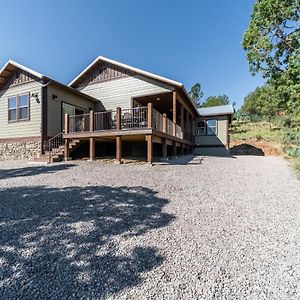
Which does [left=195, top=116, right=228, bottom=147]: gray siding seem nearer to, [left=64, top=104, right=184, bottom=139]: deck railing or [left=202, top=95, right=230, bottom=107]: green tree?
[left=64, top=104, right=184, bottom=139]: deck railing

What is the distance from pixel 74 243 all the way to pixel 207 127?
18661mm

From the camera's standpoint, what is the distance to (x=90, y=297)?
203 cm

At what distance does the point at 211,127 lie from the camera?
19.8m

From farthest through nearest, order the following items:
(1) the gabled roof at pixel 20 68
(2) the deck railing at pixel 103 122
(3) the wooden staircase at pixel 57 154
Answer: (1) the gabled roof at pixel 20 68 → (2) the deck railing at pixel 103 122 → (3) the wooden staircase at pixel 57 154

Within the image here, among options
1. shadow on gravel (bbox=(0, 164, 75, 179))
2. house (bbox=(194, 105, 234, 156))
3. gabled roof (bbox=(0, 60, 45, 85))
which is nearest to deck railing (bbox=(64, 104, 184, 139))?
shadow on gravel (bbox=(0, 164, 75, 179))

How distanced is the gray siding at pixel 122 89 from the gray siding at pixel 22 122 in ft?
12.3

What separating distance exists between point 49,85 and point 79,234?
10.8 meters

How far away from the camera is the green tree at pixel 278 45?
44.4ft

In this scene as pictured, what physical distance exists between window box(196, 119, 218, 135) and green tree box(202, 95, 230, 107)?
2405 centimetres

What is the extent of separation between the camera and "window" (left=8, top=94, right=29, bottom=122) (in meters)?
12.5

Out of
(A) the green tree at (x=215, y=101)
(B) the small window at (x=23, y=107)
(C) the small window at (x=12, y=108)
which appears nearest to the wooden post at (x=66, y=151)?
(B) the small window at (x=23, y=107)

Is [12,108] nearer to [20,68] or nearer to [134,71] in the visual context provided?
[20,68]

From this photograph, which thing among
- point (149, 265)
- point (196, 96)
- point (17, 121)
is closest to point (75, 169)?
point (149, 265)

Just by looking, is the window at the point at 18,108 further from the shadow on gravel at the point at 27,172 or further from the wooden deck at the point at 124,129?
the shadow on gravel at the point at 27,172
